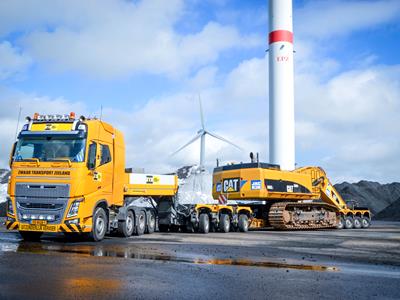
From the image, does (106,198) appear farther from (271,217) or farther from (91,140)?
(271,217)

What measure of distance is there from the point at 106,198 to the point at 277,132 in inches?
820

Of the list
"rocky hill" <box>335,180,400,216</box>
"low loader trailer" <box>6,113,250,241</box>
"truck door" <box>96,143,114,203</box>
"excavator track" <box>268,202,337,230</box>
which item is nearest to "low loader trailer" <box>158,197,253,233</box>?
"excavator track" <box>268,202,337,230</box>

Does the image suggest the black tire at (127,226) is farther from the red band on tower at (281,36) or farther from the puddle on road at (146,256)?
the red band on tower at (281,36)

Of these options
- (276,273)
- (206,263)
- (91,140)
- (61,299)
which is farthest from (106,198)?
(61,299)

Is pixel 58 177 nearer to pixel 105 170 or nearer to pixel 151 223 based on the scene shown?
pixel 105 170

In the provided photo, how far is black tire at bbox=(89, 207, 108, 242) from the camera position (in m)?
15.7

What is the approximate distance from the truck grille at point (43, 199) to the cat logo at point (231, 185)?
42.8ft

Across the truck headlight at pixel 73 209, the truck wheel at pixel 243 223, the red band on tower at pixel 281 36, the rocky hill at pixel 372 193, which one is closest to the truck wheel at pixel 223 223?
the truck wheel at pixel 243 223

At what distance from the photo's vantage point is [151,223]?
21172mm

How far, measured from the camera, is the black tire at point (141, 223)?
1945 centimetres

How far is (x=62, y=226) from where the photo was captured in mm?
14469

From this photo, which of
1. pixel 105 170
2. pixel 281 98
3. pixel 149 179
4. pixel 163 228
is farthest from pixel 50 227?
pixel 281 98

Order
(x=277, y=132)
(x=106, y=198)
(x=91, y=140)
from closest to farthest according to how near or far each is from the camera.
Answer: (x=91, y=140) → (x=106, y=198) → (x=277, y=132)

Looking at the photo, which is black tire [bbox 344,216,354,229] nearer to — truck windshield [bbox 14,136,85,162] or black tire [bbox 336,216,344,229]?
black tire [bbox 336,216,344,229]
